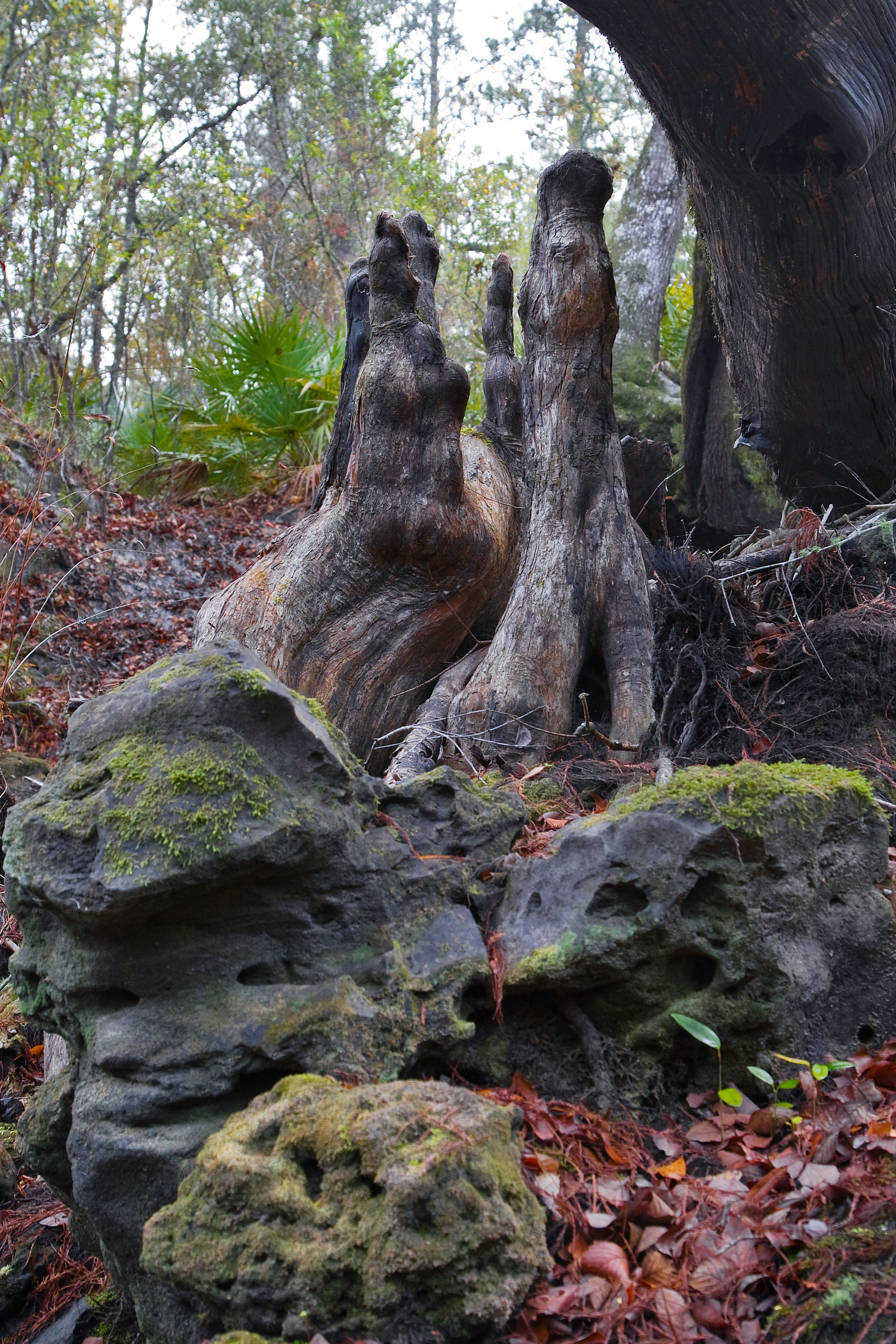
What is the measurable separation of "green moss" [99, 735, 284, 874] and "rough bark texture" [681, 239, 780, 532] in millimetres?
6751

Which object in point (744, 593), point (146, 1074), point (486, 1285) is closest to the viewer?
point (486, 1285)

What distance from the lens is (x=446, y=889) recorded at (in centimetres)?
296

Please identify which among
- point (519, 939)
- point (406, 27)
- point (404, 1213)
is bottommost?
point (404, 1213)

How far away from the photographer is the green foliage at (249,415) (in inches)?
415

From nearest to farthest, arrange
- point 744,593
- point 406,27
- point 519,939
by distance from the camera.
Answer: point 519,939
point 744,593
point 406,27

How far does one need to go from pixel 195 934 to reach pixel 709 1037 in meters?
1.45

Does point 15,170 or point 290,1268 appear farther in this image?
point 15,170

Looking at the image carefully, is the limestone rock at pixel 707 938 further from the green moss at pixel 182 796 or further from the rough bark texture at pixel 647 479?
the rough bark texture at pixel 647 479

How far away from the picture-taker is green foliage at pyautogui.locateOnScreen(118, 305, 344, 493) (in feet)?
34.6

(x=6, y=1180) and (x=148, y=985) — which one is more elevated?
(x=148, y=985)

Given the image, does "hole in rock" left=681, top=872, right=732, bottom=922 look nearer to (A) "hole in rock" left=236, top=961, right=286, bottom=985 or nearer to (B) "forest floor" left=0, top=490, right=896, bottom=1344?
(B) "forest floor" left=0, top=490, right=896, bottom=1344

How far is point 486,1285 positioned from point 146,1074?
1.04 meters

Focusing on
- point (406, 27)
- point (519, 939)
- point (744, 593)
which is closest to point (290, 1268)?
point (519, 939)

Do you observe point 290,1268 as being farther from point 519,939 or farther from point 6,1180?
point 6,1180
